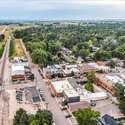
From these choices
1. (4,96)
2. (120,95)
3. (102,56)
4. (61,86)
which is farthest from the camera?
(102,56)

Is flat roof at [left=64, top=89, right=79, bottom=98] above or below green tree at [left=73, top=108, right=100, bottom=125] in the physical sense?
below

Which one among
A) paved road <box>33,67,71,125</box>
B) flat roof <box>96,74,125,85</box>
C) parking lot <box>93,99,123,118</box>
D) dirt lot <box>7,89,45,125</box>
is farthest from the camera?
flat roof <box>96,74,125,85</box>

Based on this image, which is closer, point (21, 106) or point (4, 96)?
point (21, 106)

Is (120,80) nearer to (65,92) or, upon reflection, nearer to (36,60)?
(65,92)

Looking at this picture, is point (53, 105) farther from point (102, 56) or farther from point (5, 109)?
point (102, 56)

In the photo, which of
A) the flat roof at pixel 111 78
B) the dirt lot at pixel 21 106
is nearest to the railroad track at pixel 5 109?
the dirt lot at pixel 21 106

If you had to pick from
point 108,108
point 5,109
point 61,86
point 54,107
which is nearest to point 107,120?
point 108,108

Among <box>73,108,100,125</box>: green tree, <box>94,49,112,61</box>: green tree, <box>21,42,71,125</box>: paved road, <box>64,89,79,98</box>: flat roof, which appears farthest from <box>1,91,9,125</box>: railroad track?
<box>94,49,112,61</box>: green tree

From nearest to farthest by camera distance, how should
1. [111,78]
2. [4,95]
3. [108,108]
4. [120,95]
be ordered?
[108,108], [120,95], [4,95], [111,78]

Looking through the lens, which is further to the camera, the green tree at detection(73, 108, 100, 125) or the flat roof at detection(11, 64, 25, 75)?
the flat roof at detection(11, 64, 25, 75)

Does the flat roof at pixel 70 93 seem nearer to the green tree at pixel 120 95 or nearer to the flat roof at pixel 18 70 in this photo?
the green tree at pixel 120 95

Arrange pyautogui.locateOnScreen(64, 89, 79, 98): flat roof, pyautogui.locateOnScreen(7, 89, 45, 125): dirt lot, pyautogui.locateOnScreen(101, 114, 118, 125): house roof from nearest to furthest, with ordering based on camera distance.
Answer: pyautogui.locateOnScreen(101, 114, 118, 125): house roof → pyautogui.locateOnScreen(7, 89, 45, 125): dirt lot → pyautogui.locateOnScreen(64, 89, 79, 98): flat roof

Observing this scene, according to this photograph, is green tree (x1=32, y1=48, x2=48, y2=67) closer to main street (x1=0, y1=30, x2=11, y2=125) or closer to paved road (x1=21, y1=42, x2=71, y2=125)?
paved road (x1=21, y1=42, x2=71, y2=125)
